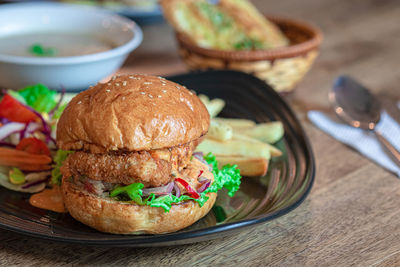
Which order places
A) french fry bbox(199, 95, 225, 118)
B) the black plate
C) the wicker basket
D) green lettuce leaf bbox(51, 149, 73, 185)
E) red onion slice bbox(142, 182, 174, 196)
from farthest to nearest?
the wicker basket < french fry bbox(199, 95, 225, 118) < green lettuce leaf bbox(51, 149, 73, 185) < red onion slice bbox(142, 182, 174, 196) < the black plate

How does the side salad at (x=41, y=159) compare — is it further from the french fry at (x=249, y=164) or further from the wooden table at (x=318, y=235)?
the wooden table at (x=318, y=235)

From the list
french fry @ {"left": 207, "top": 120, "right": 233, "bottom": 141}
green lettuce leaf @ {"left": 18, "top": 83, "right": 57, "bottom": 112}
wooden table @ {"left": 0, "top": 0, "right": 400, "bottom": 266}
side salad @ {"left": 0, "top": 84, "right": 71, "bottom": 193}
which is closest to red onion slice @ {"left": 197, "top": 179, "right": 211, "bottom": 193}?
wooden table @ {"left": 0, "top": 0, "right": 400, "bottom": 266}

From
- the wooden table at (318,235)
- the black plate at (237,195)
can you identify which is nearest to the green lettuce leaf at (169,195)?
the black plate at (237,195)

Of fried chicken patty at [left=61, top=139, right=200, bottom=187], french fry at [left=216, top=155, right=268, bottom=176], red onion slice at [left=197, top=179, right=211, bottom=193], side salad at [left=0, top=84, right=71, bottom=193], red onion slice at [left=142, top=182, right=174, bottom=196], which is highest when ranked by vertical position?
fried chicken patty at [left=61, top=139, right=200, bottom=187]

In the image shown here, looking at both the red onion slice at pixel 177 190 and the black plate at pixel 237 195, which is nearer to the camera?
the black plate at pixel 237 195

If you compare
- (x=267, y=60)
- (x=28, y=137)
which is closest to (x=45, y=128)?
(x=28, y=137)

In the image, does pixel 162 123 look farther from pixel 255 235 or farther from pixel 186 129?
pixel 255 235

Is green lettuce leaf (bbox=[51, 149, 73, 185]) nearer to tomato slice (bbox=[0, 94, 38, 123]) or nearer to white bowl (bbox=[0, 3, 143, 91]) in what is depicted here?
tomato slice (bbox=[0, 94, 38, 123])
